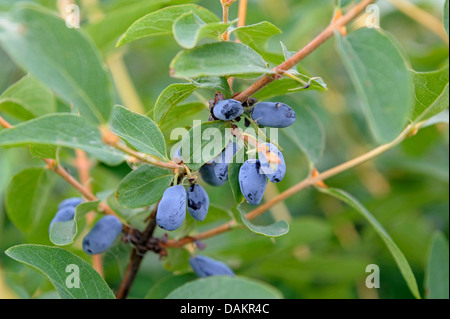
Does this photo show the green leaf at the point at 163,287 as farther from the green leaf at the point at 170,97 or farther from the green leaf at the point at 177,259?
the green leaf at the point at 170,97

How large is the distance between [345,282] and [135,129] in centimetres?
124

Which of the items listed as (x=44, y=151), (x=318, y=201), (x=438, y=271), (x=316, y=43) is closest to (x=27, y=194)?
(x=44, y=151)

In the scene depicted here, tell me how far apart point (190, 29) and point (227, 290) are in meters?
0.47

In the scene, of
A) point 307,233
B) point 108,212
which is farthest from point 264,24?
point 307,233

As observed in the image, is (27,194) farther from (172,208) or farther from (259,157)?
(259,157)

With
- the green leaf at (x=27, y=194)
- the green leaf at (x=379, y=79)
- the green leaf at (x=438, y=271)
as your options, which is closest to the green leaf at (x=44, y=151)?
the green leaf at (x=27, y=194)

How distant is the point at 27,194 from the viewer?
1470mm

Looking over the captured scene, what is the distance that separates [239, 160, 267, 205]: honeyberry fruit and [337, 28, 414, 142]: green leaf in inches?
8.9

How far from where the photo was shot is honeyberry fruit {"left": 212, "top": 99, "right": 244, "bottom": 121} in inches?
37.0

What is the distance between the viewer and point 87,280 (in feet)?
3.47

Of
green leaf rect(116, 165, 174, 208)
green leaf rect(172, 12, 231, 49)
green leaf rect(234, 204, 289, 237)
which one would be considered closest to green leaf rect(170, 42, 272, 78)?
green leaf rect(172, 12, 231, 49)

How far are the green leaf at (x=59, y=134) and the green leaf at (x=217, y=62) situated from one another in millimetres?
173

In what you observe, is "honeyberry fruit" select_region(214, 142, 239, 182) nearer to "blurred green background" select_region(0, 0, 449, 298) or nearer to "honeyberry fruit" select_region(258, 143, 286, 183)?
"honeyberry fruit" select_region(258, 143, 286, 183)
